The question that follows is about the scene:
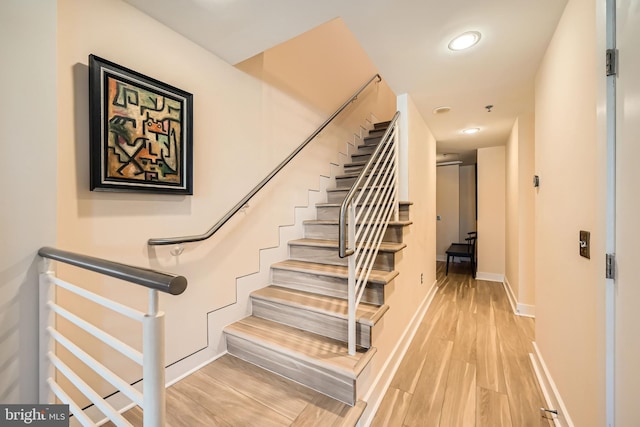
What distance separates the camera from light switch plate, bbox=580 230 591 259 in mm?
1104

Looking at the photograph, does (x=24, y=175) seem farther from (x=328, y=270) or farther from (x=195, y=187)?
(x=328, y=270)

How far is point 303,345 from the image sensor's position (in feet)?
5.32

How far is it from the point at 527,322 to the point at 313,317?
2.67 m

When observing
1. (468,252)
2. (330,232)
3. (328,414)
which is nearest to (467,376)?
(328,414)

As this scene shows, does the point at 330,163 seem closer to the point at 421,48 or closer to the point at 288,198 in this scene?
the point at 288,198

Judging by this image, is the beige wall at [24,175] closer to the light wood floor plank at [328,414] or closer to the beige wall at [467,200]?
the light wood floor plank at [328,414]

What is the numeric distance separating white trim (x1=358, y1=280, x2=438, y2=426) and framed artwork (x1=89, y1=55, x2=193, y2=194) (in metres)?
1.68

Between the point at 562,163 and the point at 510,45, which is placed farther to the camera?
the point at 510,45

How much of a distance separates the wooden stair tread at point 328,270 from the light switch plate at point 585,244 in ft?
3.24

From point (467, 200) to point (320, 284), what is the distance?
18.3 ft

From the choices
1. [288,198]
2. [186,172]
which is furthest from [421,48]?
[186,172]

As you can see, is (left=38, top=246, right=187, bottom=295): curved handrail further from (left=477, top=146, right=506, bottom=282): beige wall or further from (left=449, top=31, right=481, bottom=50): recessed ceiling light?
(left=477, top=146, right=506, bottom=282): beige wall

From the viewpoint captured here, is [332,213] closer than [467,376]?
No

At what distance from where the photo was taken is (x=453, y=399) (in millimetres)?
1709
